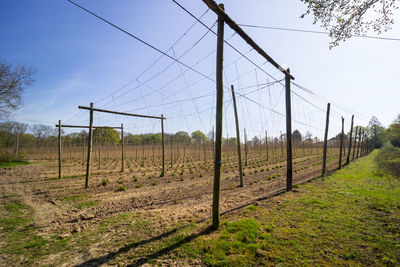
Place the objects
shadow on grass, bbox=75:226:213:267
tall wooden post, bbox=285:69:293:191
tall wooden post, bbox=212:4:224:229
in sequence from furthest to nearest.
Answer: tall wooden post, bbox=285:69:293:191 < tall wooden post, bbox=212:4:224:229 < shadow on grass, bbox=75:226:213:267

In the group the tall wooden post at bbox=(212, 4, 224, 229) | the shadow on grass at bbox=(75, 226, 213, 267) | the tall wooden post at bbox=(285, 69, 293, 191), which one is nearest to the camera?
the shadow on grass at bbox=(75, 226, 213, 267)

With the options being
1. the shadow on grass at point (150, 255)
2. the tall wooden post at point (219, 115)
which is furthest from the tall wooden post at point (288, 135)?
the shadow on grass at point (150, 255)

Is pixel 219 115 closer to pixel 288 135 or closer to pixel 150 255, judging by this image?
pixel 150 255

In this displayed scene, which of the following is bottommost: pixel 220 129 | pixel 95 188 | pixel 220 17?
pixel 95 188

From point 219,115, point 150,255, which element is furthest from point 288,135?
point 150,255

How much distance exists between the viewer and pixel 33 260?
315 centimetres

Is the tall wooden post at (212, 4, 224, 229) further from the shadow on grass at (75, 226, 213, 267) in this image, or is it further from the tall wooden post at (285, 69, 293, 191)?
the tall wooden post at (285, 69, 293, 191)

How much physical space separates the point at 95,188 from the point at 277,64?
37.1ft

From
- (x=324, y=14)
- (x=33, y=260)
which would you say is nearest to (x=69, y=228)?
(x=33, y=260)

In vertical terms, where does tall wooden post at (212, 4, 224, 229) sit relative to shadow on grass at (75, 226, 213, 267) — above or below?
above

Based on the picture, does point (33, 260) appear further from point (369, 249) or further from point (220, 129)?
point (369, 249)

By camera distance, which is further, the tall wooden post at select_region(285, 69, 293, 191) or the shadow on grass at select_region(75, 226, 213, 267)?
the tall wooden post at select_region(285, 69, 293, 191)

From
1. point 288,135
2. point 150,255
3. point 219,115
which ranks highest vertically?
point 219,115

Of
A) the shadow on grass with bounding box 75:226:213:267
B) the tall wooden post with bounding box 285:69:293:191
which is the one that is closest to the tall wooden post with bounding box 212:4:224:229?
the shadow on grass with bounding box 75:226:213:267
